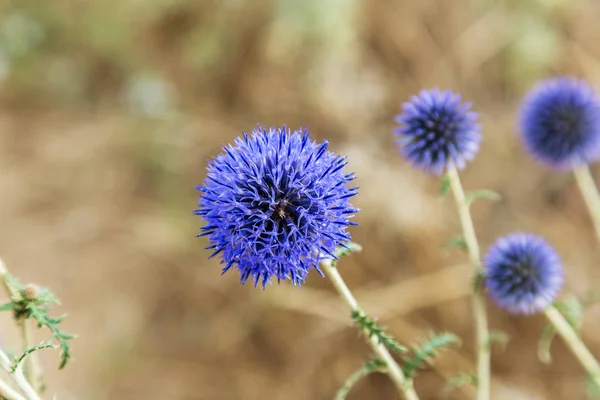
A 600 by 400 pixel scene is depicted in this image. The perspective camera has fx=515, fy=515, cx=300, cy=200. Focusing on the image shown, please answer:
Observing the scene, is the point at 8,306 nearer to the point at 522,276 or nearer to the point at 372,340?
the point at 372,340

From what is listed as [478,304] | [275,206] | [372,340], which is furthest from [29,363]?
[478,304]

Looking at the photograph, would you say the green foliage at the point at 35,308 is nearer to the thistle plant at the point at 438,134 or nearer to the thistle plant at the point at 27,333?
the thistle plant at the point at 27,333

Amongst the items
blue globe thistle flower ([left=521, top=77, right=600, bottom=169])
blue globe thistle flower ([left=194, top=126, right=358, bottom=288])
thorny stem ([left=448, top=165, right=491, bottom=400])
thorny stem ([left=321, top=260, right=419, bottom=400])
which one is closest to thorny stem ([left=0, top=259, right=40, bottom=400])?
blue globe thistle flower ([left=194, top=126, right=358, bottom=288])

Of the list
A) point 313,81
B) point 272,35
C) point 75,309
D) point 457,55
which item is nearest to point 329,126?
point 313,81

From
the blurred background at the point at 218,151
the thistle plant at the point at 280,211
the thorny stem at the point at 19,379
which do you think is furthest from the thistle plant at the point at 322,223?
the blurred background at the point at 218,151

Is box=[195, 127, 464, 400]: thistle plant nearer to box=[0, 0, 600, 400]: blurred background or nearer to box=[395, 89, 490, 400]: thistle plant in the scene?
box=[395, 89, 490, 400]: thistle plant

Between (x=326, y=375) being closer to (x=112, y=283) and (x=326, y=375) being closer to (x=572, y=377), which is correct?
(x=572, y=377)
